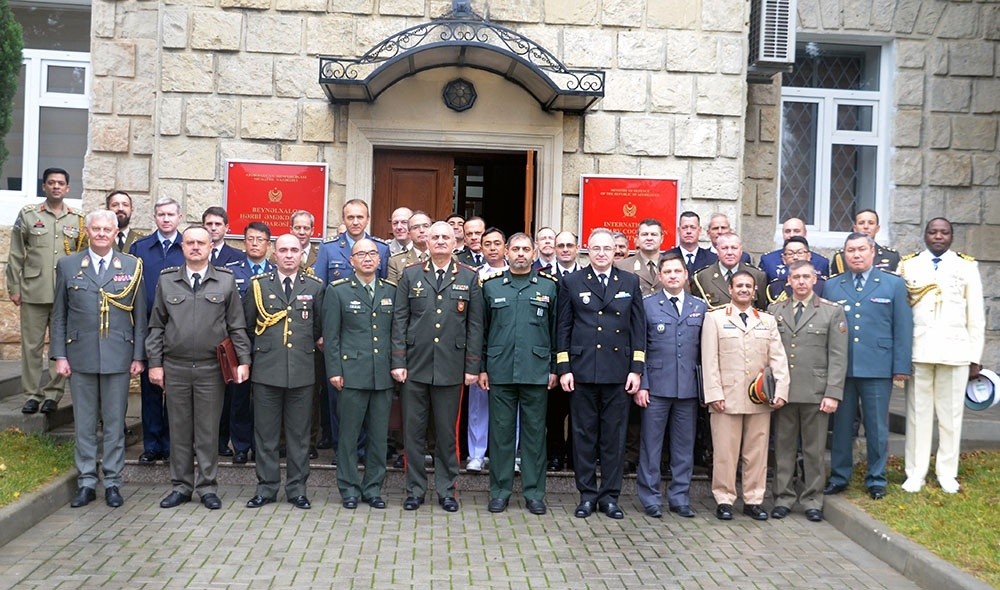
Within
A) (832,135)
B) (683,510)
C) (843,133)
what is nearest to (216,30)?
(683,510)

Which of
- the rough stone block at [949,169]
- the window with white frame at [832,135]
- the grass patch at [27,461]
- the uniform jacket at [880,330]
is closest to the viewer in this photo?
the grass patch at [27,461]

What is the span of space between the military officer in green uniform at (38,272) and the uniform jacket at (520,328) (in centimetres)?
363

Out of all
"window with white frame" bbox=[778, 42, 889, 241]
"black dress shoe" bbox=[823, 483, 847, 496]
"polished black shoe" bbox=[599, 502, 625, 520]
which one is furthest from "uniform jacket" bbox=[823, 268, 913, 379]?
"window with white frame" bbox=[778, 42, 889, 241]

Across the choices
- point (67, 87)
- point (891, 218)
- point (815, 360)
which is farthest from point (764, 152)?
point (67, 87)

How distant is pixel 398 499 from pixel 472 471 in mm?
651

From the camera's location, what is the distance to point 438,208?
10742 mm

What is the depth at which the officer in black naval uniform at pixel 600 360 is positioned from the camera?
7508mm

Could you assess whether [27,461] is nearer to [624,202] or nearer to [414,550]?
[414,550]

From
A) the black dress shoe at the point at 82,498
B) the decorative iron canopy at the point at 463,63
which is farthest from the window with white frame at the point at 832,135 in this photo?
the black dress shoe at the point at 82,498

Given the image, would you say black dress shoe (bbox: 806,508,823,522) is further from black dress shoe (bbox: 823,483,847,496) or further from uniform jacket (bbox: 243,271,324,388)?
uniform jacket (bbox: 243,271,324,388)

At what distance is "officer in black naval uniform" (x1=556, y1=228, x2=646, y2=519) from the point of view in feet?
24.6

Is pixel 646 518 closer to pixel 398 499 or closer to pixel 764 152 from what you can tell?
pixel 398 499

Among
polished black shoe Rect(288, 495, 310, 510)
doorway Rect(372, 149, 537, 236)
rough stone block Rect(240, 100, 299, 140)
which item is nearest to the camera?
polished black shoe Rect(288, 495, 310, 510)

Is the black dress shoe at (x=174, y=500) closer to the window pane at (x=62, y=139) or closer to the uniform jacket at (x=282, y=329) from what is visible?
the uniform jacket at (x=282, y=329)
